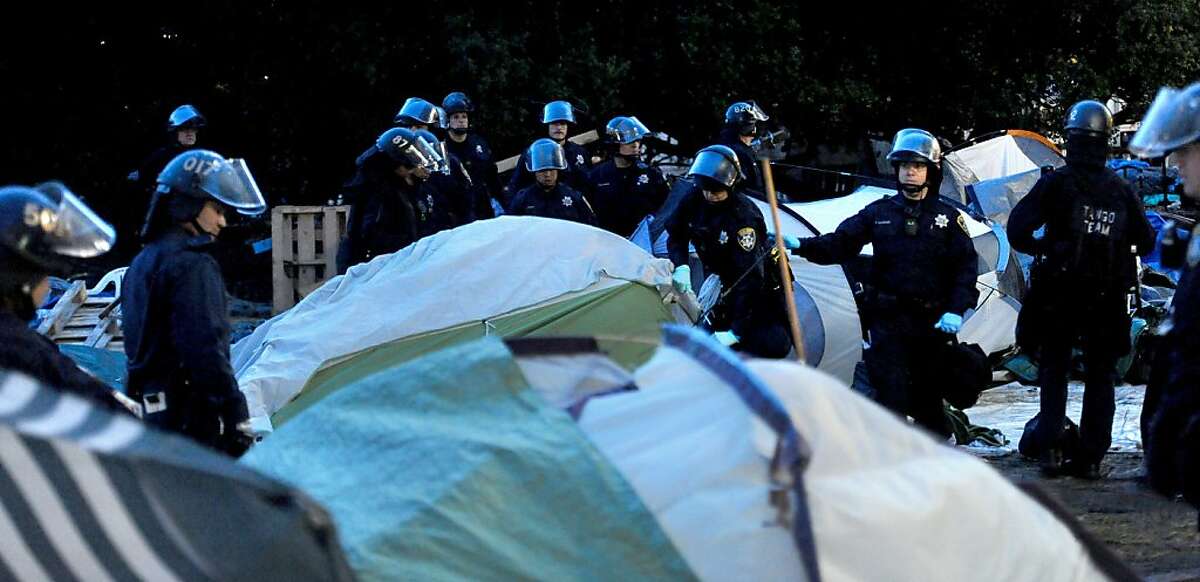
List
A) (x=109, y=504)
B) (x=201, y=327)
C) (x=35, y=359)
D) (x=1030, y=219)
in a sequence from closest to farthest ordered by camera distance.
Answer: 1. (x=109, y=504)
2. (x=35, y=359)
3. (x=201, y=327)
4. (x=1030, y=219)

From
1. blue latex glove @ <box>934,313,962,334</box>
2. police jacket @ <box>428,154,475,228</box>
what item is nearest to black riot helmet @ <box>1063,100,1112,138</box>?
blue latex glove @ <box>934,313,962,334</box>

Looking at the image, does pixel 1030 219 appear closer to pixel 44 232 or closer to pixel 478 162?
pixel 44 232

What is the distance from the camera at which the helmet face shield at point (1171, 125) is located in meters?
4.70

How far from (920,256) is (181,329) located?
4.55 m

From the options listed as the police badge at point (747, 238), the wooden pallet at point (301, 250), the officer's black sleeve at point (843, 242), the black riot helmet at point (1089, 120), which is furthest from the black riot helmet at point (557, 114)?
the black riot helmet at point (1089, 120)

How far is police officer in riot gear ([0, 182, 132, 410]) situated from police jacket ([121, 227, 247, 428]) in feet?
2.77

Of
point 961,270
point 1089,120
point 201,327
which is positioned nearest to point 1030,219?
→ point 961,270

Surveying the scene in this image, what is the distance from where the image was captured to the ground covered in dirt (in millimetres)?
7254

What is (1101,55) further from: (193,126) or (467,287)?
(467,287)

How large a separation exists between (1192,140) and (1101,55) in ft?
58.8

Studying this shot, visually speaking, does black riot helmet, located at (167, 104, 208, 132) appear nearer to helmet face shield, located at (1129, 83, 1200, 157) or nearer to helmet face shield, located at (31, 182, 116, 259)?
helmet face shield, located at (31, 182, 116, 259)

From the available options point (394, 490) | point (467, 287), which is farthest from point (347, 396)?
point (467, 287)

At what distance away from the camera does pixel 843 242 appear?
31.4 feet

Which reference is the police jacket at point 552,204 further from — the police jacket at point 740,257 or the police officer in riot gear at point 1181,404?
the police officer in riot gear at point 1181,404
